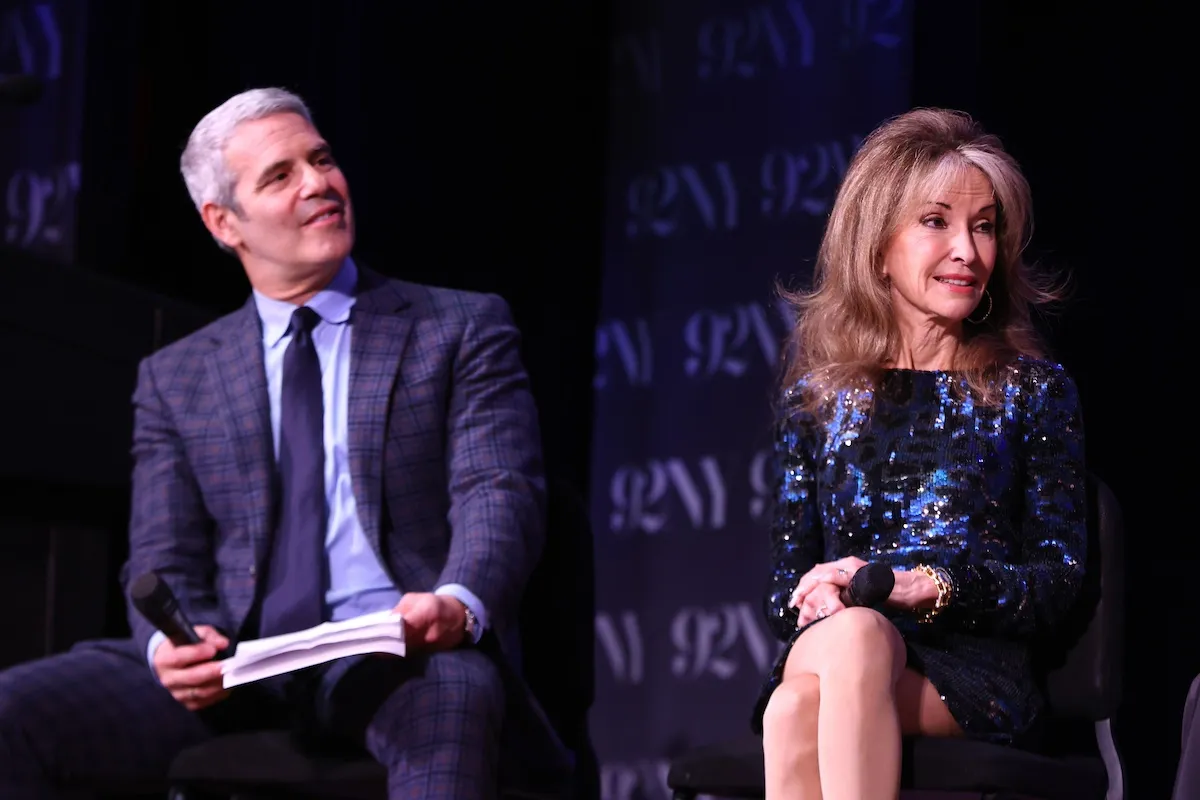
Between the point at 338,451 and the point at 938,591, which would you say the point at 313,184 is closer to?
the point at 338,451

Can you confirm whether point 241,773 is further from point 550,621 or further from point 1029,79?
point 1029,79

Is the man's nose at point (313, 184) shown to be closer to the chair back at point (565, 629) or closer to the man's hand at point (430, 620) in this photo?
the chair back at point (565, 629)

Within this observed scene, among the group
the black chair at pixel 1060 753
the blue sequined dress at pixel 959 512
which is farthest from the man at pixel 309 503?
the blue sequined dress at pixel 959 512

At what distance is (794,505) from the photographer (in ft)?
7.70

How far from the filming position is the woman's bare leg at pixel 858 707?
1.82 metres

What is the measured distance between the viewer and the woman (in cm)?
198

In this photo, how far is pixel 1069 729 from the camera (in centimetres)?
282

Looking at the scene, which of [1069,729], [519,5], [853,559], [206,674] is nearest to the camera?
[853,559]

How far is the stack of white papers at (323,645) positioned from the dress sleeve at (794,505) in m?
0.59

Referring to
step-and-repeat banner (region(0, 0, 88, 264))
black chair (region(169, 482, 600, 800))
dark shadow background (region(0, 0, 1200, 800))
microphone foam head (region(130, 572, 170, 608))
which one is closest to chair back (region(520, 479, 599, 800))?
black chair (region(169, 482, 600, 800))

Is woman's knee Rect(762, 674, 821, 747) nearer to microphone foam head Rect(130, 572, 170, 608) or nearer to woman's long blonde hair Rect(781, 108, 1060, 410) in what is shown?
woman's long blonde hair Rect(781, 108, 1060, 410)

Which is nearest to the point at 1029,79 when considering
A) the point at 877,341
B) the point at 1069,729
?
the point at 877,341

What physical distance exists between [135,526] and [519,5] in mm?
1932

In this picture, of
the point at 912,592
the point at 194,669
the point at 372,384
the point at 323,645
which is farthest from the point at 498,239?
the point at 912,592
